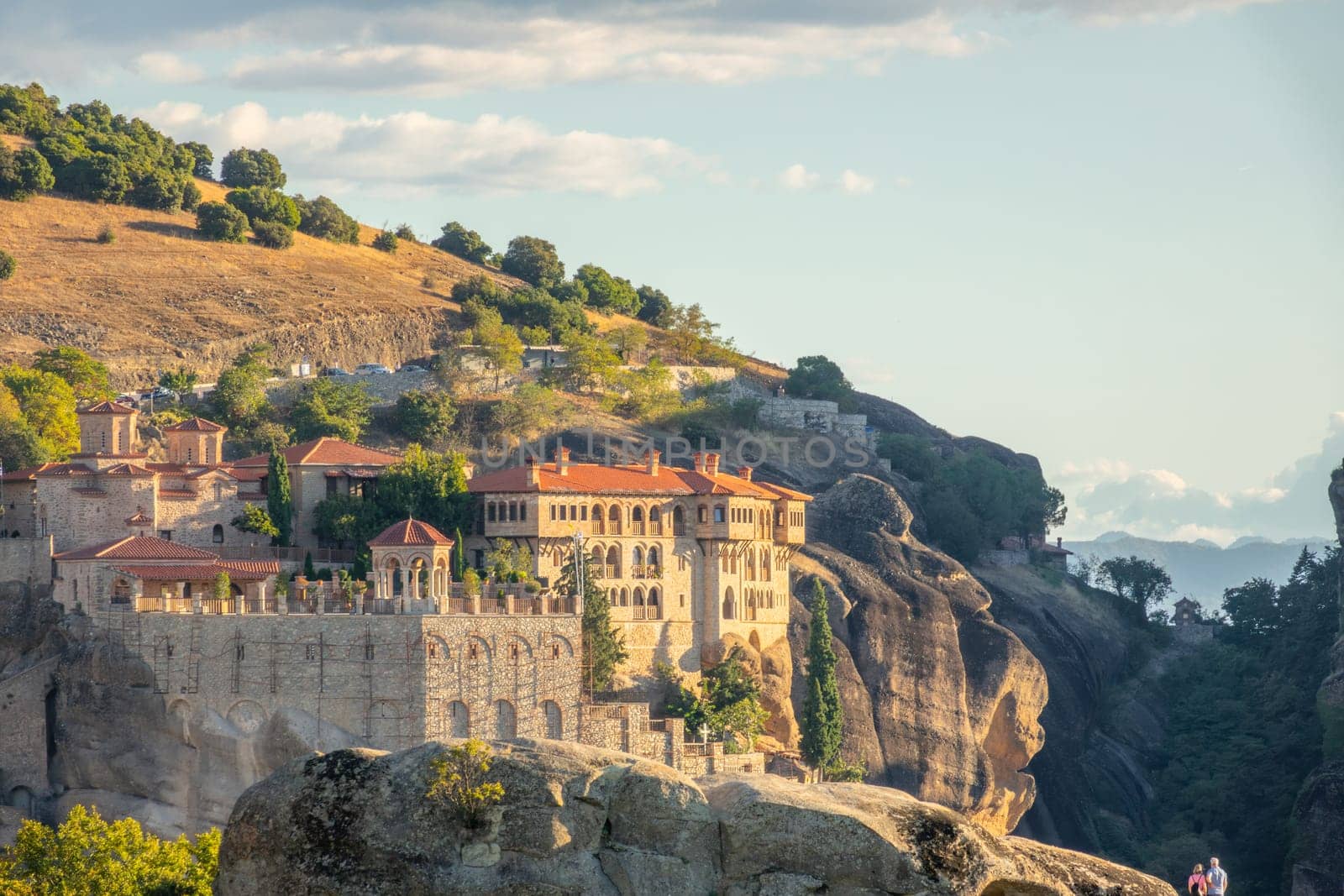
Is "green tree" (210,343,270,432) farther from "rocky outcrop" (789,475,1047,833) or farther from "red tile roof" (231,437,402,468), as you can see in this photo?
"rocky outcrop" (789,475,1047,833)

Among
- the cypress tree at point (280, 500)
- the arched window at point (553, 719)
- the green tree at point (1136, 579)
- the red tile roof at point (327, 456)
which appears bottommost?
the arched window at point (553, 719)

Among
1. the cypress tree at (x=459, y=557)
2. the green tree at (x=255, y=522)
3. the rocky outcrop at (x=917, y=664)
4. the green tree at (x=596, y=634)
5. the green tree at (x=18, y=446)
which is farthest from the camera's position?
the rocky outcrop at (x=917, y=664)

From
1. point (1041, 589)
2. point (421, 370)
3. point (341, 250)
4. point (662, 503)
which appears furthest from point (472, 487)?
point (341, 250)

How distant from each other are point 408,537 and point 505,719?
815 centimetres

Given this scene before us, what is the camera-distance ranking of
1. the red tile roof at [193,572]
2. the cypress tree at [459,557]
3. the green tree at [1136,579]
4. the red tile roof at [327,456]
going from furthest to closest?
the green tree at [1136,579] → the red tile roof at [327,456] → the cypress tree at [459,557] → the red tile roof at [193,572]

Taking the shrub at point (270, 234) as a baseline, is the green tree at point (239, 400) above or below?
below

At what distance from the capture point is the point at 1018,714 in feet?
429

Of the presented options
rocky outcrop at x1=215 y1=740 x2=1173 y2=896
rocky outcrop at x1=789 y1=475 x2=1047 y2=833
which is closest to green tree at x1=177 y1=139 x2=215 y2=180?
rocky outcrop at x1=789 y1=475 x2=1047 y2=833

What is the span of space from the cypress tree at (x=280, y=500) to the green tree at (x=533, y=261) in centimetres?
7223

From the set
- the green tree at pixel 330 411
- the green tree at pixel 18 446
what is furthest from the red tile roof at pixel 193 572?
the green tree at pixel 330 411

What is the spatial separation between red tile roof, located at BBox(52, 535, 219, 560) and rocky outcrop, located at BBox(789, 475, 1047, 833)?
30.6m

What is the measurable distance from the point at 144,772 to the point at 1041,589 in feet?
237

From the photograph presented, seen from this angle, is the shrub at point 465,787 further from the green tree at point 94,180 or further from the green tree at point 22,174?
the green tree at point 94,180

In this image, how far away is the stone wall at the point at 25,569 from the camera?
99875mm
